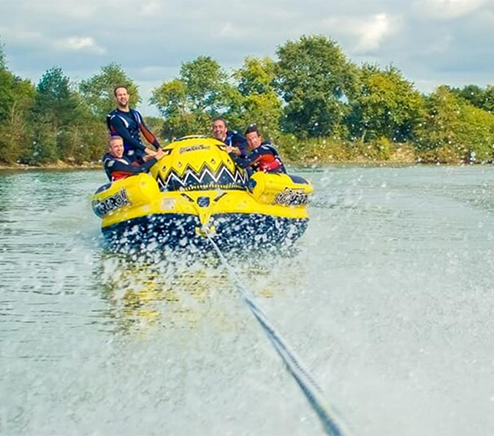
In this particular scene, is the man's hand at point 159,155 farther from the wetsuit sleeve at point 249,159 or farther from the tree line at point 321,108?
the tree line at point 321,108

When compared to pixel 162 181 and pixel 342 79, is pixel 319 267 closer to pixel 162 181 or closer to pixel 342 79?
pixel 162 181

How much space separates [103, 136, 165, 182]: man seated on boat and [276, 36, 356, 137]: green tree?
→ 152 feet

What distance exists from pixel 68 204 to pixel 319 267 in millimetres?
8108

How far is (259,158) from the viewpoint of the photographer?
30.1 feet

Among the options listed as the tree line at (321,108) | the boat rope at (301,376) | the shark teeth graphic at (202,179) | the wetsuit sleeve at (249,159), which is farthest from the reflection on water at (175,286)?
the tree line at (321,108)

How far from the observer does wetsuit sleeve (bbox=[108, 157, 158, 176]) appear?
8994mm

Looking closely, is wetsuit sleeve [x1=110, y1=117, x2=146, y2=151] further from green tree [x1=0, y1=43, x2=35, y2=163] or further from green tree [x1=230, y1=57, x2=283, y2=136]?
green tree [x1=230, y1=57, x2=283, y2=136]

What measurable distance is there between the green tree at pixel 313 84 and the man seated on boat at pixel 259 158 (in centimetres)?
4628

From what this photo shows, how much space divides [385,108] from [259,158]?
158 ft

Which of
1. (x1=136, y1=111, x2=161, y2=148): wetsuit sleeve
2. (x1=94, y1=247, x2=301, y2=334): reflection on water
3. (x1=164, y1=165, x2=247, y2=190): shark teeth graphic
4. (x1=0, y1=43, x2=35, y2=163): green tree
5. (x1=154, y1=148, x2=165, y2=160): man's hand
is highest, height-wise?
(x1=136, y1=111, x2=161, y2=148): wetsuit sleeve

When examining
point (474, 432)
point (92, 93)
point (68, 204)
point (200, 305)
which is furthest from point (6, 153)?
point (474, 432)

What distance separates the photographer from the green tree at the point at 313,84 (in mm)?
56188

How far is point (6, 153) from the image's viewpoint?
3741cm

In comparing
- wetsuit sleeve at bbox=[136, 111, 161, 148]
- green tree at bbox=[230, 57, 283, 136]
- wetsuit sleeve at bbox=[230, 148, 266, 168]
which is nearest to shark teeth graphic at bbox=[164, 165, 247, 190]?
wetsuit sleeve at bbox=[230, 148, 266, 168]
